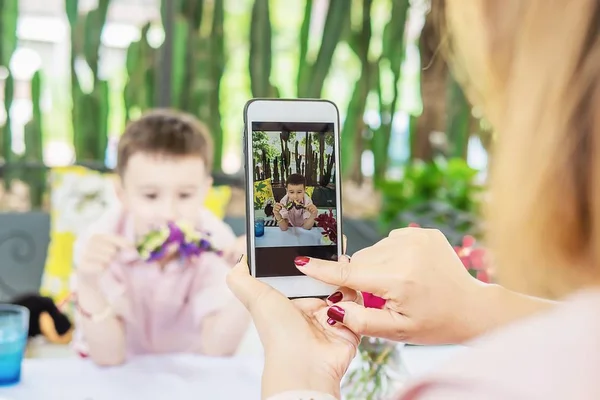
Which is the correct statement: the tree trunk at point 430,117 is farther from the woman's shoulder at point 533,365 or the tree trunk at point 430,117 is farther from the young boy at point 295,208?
the woman's shoulder at point 533,365

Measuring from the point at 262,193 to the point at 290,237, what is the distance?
1.9 inches

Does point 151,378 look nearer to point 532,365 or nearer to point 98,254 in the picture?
point 98,254

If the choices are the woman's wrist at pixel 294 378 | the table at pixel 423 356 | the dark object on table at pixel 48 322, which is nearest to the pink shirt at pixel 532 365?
the woman's wrist at pixel 294 378

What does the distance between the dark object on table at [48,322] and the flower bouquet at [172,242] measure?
34cm

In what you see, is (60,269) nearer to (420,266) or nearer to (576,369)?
(420,266)

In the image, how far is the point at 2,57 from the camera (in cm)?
188

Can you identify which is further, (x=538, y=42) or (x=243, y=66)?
(x=243, y=66)

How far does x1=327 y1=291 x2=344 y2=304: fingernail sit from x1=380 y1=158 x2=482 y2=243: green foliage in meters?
1.31

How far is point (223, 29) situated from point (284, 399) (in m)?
1.67

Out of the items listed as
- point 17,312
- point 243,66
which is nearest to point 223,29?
point 243,66

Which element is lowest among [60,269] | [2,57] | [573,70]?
[60,269]

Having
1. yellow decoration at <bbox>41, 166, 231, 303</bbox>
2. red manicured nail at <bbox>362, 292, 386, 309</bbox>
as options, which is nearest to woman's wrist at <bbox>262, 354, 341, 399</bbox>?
red manicured nail at <bbox>362, 292, 386, 309</bbox>

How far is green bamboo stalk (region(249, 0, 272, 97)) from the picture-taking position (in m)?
2.04

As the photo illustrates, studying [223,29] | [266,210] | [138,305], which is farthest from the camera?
[223,29]
